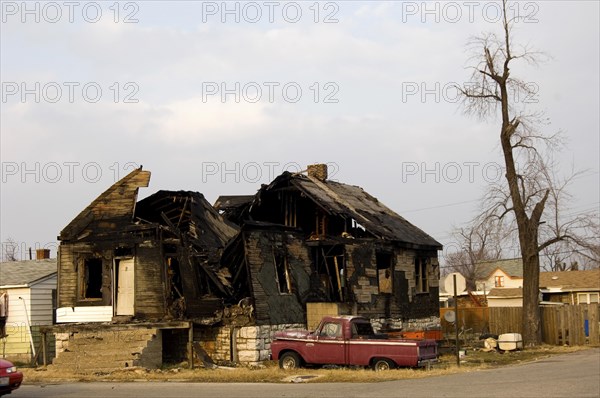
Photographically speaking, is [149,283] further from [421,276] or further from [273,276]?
[421,276]

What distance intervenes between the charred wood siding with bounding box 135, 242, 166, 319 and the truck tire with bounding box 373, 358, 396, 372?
9472 mm

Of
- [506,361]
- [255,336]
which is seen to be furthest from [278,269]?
[506,361]

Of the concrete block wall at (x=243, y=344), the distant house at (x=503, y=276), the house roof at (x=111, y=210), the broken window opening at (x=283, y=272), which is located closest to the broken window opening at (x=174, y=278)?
the concrete block wall at (x=243, y=344)

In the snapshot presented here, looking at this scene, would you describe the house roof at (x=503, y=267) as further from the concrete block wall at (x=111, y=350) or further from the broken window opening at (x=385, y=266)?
the concrete block wall at (x=111, y=350)

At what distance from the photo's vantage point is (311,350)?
26.1m

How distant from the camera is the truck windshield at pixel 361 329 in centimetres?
2600

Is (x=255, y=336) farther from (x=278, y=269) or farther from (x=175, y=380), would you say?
(x=175, y=380)

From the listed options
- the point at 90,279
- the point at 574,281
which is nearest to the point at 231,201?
the point at 90,279

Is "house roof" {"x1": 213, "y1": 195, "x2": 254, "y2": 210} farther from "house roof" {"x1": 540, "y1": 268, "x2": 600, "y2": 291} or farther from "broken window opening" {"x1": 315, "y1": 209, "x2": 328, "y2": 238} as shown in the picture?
"house roof" {"x1": 540, "y1": 268, "x2": 600, "y2": 291}

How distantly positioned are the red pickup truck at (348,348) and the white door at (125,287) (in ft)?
24.2

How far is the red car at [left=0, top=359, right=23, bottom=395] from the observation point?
59.0 ft

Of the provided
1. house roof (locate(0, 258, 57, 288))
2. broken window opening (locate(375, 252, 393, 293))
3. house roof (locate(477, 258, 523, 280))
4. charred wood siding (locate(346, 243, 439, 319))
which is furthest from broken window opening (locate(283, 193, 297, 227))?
house roof (locate(477, 258, 523, 280))

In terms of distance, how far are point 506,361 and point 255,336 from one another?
9.01 meters

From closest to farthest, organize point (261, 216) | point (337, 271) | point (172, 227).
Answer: point (172, 227)
point (337, 271)
point (261, 216)
